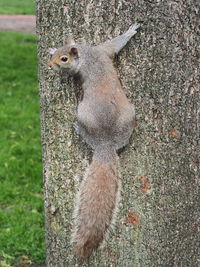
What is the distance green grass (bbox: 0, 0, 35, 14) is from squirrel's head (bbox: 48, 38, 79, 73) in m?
15.3

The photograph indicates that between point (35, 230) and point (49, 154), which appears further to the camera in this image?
point (35, 230)

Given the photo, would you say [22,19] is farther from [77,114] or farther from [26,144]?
[77,114]

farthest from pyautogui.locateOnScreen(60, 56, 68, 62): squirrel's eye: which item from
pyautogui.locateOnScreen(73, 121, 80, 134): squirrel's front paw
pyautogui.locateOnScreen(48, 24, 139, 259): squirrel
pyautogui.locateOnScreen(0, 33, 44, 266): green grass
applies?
pyautogui.locateOnScreen(0, 33, 44, 266): green grass

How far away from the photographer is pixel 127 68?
2146mm

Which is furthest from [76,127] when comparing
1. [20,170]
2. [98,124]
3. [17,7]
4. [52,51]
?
[17,7]

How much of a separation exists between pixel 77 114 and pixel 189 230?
31.6 inches

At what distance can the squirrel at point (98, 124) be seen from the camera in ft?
6.61

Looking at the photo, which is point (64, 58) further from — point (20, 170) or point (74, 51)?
point (20, 170)

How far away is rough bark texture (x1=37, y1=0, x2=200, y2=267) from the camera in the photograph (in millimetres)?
2121

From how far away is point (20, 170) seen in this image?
4922 millimetres

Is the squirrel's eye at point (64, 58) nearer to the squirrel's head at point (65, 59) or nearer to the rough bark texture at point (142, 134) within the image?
the squirrel's head at point (65, 59)

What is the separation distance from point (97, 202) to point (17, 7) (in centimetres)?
1695

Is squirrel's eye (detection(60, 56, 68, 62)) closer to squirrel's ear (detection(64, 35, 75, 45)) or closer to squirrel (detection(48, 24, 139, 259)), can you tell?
squirrel (detection(48, 24, 139, 259))

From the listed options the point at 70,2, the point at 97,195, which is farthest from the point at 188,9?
the point at 97,195
